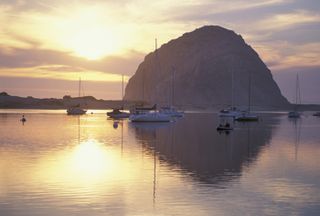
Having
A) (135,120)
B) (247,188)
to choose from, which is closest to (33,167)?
(247,188)

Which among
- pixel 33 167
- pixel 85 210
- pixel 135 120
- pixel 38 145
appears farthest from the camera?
pixel 135 120

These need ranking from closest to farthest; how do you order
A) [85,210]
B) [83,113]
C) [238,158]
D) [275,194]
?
[85,210], [275,194], [238,158], [83,113]

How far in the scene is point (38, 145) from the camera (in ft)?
113

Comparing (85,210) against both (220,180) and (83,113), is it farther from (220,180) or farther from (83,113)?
(83,113)

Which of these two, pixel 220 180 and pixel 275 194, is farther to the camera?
pixel 220 180

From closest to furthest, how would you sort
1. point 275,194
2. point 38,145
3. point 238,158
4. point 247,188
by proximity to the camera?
point 275,194 → point 247,188 → point 238,158 → point 38,145

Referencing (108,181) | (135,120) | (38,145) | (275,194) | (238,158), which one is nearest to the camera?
(275,194)

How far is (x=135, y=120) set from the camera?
251ft

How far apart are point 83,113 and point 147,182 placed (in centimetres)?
11707

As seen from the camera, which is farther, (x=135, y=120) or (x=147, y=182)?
(x=135, y=120)

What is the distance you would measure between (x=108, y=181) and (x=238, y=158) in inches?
427

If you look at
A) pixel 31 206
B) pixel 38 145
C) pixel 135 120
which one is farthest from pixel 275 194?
pixel 135 120

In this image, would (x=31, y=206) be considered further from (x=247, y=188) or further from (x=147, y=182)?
(x=247, y=188)

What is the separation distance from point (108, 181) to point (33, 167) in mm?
5396
